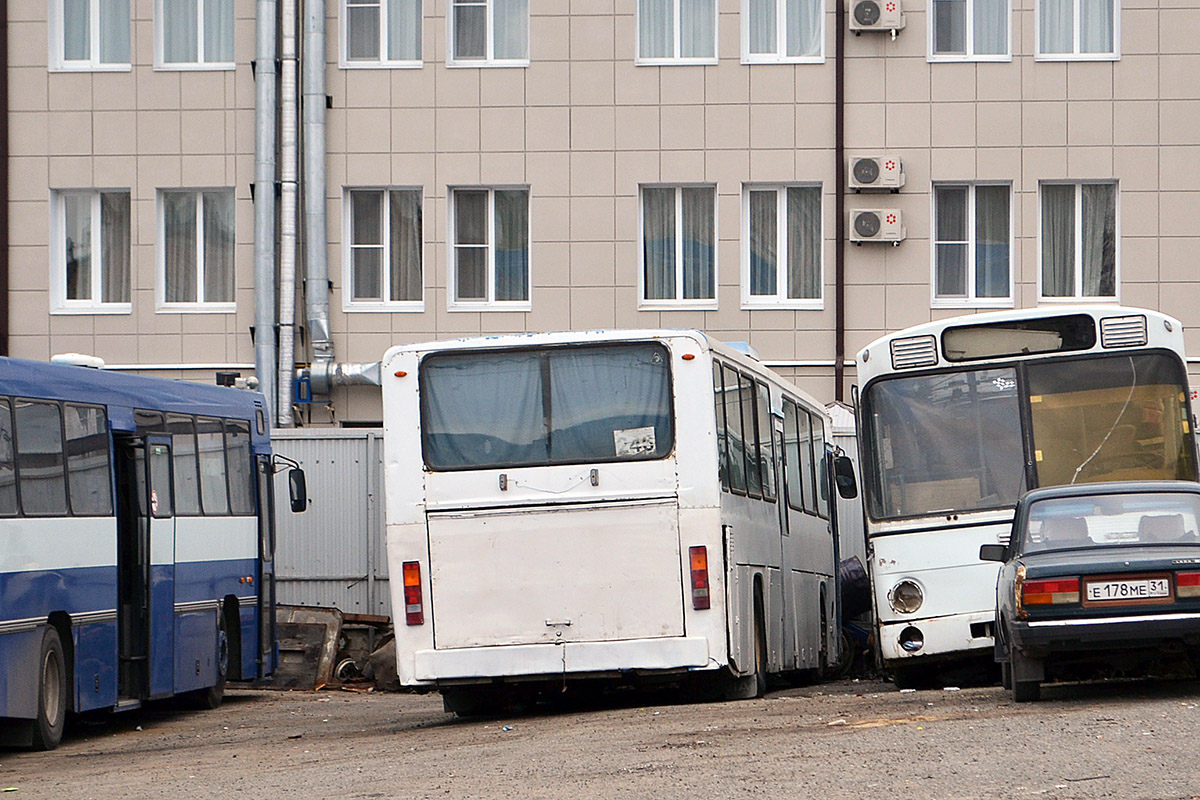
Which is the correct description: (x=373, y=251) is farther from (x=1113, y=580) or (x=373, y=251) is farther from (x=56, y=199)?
(x=1113, y=580)

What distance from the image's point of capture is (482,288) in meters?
26.9

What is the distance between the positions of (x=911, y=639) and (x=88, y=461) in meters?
6.64

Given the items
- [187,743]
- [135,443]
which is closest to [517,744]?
[187,743]

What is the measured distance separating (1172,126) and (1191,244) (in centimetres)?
160

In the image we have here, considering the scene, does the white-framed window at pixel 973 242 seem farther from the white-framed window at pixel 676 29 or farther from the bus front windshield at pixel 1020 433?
the bus front windshield at pixel 1020 433

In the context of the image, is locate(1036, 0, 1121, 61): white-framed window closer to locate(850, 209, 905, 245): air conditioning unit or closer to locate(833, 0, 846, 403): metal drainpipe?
locate(833, 0, 846, 403): metal drainpipe

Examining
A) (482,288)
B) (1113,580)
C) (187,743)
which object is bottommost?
(187,743)

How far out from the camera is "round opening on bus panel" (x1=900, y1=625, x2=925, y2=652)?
15602 millimetres

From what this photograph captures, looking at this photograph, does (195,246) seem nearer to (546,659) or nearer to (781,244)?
(781,244)

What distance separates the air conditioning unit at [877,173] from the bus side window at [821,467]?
510 centimetres

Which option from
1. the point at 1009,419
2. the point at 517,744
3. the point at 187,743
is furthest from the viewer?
the point at 1009,419

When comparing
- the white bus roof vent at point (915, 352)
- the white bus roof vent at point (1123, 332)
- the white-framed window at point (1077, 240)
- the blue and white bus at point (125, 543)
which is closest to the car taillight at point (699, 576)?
the white bus roof vent at point (915, 352)

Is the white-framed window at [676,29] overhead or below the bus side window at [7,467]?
overhead

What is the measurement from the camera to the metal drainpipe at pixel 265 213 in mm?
26344
